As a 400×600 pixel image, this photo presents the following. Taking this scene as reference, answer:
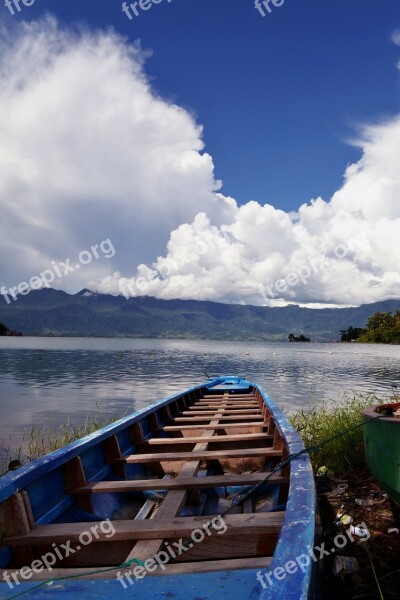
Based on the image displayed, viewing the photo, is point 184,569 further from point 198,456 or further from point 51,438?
point 51,438

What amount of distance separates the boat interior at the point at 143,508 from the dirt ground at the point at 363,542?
1051mm

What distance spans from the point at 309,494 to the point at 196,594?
135 cm

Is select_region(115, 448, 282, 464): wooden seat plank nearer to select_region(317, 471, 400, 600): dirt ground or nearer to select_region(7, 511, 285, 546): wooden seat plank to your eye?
select_region(317, 471, 400, 600): dirt ground

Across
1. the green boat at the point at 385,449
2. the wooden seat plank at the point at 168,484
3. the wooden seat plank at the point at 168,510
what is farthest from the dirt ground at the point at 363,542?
the wooden seat plank at the point at 168,510

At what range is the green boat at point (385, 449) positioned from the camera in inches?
190

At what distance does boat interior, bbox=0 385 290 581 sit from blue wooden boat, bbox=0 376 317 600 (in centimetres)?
1

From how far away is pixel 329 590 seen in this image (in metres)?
4.53


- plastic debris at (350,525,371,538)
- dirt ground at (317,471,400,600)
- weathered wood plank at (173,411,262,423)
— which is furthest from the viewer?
weathered wood plank at (173,411,262,423)

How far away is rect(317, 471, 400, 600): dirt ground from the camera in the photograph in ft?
14.7

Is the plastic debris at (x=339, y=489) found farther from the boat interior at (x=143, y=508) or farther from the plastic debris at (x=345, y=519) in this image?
the boat interior at (x=143, y=508)

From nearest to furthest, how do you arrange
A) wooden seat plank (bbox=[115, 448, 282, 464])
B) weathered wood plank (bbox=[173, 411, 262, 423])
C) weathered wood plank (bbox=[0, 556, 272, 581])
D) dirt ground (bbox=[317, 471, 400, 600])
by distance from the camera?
weathered wood plank (bbox=[0, 556, 272, 581]), dirt ground (bbox=[317, 471, 400, 600]), wooden seat plank (bbox=[115, 448, 282, 464]), weathered wood plank (bbox=[173, 411, 262, 423])

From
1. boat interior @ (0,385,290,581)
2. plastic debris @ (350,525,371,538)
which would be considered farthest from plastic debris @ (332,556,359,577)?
boat interior @ (0,385,290,581)

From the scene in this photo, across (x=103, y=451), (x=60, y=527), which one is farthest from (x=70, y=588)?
(x=103, y=451)

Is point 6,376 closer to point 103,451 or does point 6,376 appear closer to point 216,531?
point 103,451
